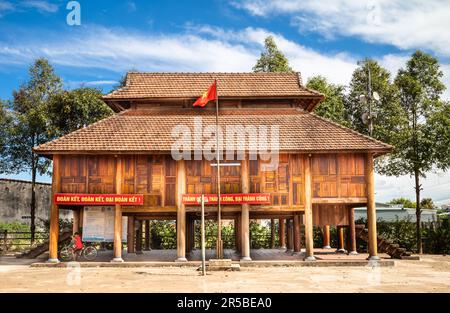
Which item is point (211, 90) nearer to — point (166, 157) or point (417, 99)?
point (166, 157)

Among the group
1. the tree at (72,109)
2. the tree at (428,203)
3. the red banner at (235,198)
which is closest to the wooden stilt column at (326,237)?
the red banner at (235,198)

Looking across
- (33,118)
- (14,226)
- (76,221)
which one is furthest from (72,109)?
(76,221)

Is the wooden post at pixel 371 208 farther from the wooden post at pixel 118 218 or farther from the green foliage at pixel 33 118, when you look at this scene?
the green foliage at pixel 33 118

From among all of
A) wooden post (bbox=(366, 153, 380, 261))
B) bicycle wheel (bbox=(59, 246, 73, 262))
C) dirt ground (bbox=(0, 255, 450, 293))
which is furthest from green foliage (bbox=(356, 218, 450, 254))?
bicycle wheel (bbox=(59, 246, 73, 262))

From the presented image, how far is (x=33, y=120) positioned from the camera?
3550cm

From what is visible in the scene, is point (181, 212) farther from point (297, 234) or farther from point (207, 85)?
point (207, 85)

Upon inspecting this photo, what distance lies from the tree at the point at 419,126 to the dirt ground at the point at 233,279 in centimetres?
948

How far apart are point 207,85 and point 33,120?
16.2 meters

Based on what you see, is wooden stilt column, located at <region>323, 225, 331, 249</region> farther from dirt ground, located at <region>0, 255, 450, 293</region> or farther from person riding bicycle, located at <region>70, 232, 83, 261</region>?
person riding bicycle, located at <region>70, 232, 83, 261</region>

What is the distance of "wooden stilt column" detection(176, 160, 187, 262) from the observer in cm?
2180

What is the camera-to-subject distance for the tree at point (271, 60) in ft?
127

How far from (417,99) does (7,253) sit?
27350 millimetres

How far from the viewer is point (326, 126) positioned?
77.8 feet

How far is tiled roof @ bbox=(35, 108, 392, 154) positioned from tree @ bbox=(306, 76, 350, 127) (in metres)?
10.9
